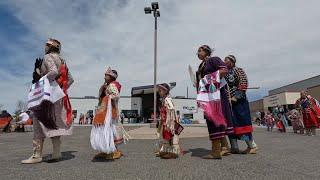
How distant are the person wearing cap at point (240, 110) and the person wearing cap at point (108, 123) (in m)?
2.08

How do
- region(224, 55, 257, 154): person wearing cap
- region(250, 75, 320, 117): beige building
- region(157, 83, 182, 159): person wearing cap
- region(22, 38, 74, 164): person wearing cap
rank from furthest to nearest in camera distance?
1. region(250, 75, 320, 117): beige building
2. region(224, 55, 257, 154): person wearing cap
3. region(157, 83, 182, 159): person wearing cap
4. region(22, 38, 74, 164): person wearing cap

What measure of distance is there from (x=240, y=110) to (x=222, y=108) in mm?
558

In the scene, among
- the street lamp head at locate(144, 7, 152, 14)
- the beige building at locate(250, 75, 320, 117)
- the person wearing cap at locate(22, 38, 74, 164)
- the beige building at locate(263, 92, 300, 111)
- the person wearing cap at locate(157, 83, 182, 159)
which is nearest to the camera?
the person wearing cap at locate(22, 38, 74, 164)

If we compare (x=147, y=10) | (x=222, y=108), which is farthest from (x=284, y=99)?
(x=222, y=108)

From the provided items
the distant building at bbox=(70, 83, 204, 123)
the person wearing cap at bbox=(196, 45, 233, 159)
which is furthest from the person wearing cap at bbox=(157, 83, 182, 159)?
the distant building at bbox=(70, 83, 204, 123)

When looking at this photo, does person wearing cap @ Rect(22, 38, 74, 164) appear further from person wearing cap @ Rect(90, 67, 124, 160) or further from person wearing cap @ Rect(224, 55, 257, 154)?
person wearing cap @ Rect(224, 55, 257, 154)

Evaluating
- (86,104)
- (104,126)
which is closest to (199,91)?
(104,126)

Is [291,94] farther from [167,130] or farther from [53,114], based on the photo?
[53,114]

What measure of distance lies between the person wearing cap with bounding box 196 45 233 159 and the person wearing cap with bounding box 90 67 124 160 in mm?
1538

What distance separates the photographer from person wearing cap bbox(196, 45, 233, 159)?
624 cm

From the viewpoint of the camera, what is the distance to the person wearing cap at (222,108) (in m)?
6.24

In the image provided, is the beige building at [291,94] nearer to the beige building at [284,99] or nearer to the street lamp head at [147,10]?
the beige building at [284,99]

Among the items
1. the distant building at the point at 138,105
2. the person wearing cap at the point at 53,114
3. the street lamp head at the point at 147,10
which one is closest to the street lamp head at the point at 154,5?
the street lamp head at the point at 147,10

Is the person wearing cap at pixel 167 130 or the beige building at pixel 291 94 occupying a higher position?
the beige building at pixel 291 94
